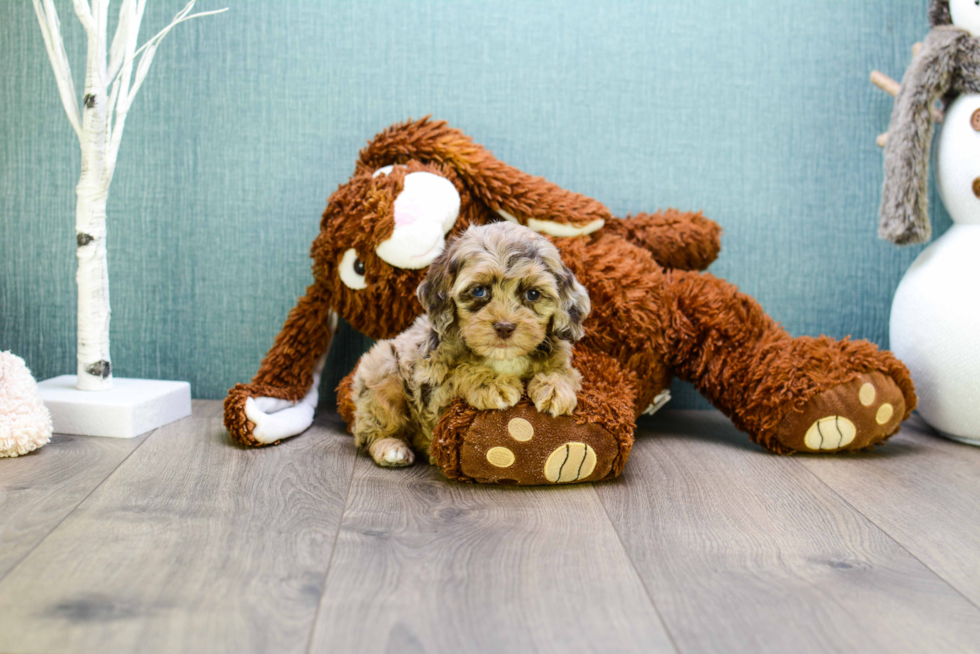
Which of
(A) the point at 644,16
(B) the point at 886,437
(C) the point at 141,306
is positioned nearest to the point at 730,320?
(B) the point at 886,437

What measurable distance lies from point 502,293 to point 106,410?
1150 mm

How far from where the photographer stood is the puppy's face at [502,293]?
1.57m

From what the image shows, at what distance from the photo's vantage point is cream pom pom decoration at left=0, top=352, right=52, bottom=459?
1.83m

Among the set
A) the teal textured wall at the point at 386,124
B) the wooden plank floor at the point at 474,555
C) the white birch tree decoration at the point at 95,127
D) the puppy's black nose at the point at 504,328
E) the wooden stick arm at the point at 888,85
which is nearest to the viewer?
the wooden plank floor at the point at 474,555

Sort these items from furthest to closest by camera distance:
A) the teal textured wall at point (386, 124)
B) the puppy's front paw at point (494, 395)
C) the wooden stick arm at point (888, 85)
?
the teal textured wall at point (386, 124) < the wooden stick arm at point (888, 85) < the puppy's front paw at point (494, 395)

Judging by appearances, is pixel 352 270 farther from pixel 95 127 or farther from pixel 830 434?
pixel 830 434

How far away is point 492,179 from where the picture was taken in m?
2.04

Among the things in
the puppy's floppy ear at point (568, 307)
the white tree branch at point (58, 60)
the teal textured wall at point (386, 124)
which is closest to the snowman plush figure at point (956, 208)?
the teal textured wall at point (386, 124)

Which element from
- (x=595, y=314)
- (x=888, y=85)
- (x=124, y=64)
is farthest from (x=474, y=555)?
(x=888, y=85)

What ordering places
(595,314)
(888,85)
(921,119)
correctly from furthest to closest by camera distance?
1. (888,85)
2. (921,119)
3. (595,314)

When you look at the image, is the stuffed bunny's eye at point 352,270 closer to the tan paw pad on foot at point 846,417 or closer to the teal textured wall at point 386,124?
the teal textured wall at point 386,124

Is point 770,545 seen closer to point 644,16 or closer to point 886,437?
point 886,437

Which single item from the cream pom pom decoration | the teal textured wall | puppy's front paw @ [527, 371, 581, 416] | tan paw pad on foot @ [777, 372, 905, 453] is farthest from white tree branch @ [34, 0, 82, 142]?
tan paw pad on foot @ [777, 372, 905, 453]

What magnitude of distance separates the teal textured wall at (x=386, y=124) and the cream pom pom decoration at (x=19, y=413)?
500mm
